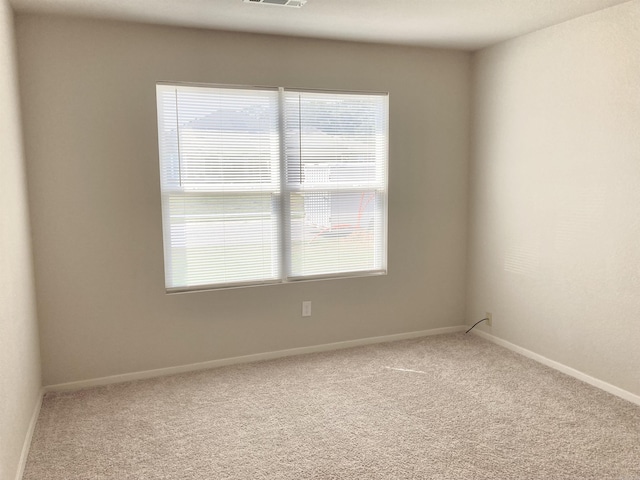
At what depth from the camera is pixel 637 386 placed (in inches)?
114

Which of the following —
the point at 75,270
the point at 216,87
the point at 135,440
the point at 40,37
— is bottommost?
the point at 135,440

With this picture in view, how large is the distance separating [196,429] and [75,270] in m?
1.32

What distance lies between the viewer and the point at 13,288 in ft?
7.80

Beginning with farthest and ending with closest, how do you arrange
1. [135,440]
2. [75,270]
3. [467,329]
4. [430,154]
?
[467,329], [430,154], [75,270], [135,440]

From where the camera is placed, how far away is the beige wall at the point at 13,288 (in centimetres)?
208

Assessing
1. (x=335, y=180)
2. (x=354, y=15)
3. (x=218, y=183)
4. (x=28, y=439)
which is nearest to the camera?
(x=28, y=439)

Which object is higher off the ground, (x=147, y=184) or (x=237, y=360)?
(x=147, y=184)

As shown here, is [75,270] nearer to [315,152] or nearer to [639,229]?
[315,152]

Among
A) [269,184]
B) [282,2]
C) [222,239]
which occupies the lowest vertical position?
[222,239]

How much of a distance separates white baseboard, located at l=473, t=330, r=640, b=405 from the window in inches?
43.0

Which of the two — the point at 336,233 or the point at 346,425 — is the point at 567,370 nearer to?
the point at 346,425

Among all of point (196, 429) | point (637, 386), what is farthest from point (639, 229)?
point (196, 429)

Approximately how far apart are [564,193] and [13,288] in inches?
131

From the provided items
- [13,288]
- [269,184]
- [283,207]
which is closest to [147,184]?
[269,184]
